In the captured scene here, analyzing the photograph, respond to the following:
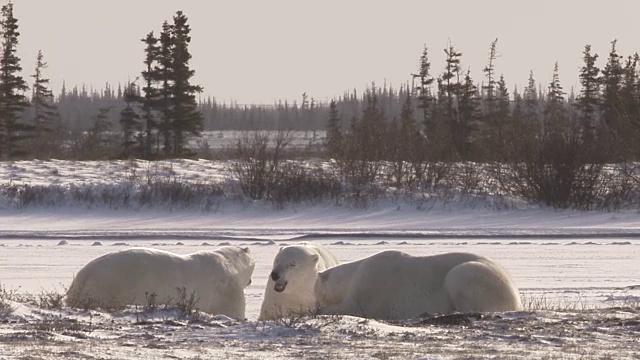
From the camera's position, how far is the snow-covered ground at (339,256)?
7359 millimetres

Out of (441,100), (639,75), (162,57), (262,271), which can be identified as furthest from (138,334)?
(441,100)

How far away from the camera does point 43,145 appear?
174 ft

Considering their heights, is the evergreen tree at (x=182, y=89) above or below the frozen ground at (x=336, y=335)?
above

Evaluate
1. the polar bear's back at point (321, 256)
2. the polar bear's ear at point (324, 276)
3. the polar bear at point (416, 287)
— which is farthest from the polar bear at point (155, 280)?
the polar bear at point (416, 287)

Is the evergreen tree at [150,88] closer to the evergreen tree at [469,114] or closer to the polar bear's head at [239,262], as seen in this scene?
the evergreen tree at [469,114]

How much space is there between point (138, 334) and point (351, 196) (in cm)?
2204

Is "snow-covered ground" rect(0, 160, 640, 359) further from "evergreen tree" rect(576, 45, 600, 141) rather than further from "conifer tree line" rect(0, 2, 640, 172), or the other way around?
"evergreen tree" rect(576, 45, 600, 141)

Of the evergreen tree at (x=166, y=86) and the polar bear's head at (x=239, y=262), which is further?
the evergreen tree at (x=166, y=86)

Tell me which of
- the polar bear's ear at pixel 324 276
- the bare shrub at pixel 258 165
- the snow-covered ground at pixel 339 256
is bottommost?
the snow-covered ground at pixel 339 256

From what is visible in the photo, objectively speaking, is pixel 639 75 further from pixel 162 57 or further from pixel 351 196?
pixel 162 57

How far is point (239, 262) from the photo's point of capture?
39.1ft

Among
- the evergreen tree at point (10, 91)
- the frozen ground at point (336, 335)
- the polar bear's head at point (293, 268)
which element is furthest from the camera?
the evergreen tree at point (10, 91)

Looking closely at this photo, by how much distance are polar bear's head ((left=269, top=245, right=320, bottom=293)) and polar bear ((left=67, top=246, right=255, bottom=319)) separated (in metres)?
0.64

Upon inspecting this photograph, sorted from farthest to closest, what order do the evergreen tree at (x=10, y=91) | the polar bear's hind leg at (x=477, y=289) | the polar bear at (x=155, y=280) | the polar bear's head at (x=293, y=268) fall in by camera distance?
the evergreen tree at (x=10, y=91) → the polar bear's head at (x=293, y=268) → the polar bear at (x=155, y=280) → the polar bear's hind leg at (x=477, y=289)
